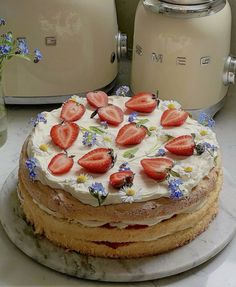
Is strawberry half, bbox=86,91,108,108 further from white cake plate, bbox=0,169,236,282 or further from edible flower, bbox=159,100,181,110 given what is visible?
white cake plate, bbox=0,169,236,282

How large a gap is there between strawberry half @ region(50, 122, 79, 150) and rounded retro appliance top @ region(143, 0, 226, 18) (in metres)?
0.29

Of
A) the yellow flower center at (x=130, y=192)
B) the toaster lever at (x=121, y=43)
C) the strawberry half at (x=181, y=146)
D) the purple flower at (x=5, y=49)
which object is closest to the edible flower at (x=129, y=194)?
the yellow flower center at (x=130, y=192)

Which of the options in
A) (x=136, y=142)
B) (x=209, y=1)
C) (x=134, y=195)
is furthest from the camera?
(x=209, y=1)

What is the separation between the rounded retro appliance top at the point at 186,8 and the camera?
1.17 m

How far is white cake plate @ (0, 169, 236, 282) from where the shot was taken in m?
0.96

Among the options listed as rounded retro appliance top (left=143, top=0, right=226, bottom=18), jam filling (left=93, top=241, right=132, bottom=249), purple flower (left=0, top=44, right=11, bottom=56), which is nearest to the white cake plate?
jam filling (left=93, top=241, right=132, bottom=249)

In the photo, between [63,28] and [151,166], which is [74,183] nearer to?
[151,166]

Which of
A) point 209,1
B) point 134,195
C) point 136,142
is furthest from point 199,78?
point 134,195

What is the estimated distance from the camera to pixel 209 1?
118 cm

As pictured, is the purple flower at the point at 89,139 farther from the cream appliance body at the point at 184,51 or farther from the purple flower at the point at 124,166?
the cream appliance body at the point at 184,51

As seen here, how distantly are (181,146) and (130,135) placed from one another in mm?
84

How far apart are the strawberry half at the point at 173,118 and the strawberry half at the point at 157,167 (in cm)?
10

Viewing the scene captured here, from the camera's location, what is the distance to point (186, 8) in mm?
1168

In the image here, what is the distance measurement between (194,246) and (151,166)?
15cm
